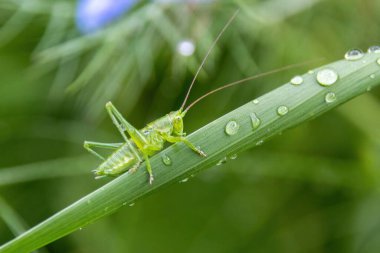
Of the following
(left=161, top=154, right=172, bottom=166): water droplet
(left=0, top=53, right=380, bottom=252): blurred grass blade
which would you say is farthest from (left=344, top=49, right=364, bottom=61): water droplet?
(left=161, top=154, right=172, bottom=166): water droplet

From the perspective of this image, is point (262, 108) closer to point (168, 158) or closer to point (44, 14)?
point (168, 158)

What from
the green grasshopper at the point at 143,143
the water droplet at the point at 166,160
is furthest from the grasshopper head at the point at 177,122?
the water droplet at the point at 166,160

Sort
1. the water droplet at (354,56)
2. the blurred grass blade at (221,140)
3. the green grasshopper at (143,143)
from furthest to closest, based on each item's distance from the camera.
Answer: the green grasshopper at (143,143) → the water droplet at (354,56) → the blurred grass blade at (221,140)

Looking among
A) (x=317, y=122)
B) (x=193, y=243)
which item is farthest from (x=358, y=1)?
(x=193, y=243)

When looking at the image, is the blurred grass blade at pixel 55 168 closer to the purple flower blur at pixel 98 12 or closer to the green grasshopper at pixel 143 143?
the purple flower blur at pixel 98 12

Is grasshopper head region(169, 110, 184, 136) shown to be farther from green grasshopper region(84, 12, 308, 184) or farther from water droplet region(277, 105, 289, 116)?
water droplet region(277, 105, 289, 116)

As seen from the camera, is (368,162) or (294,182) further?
(294,182)

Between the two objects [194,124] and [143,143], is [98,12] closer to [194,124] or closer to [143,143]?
[194,124]
